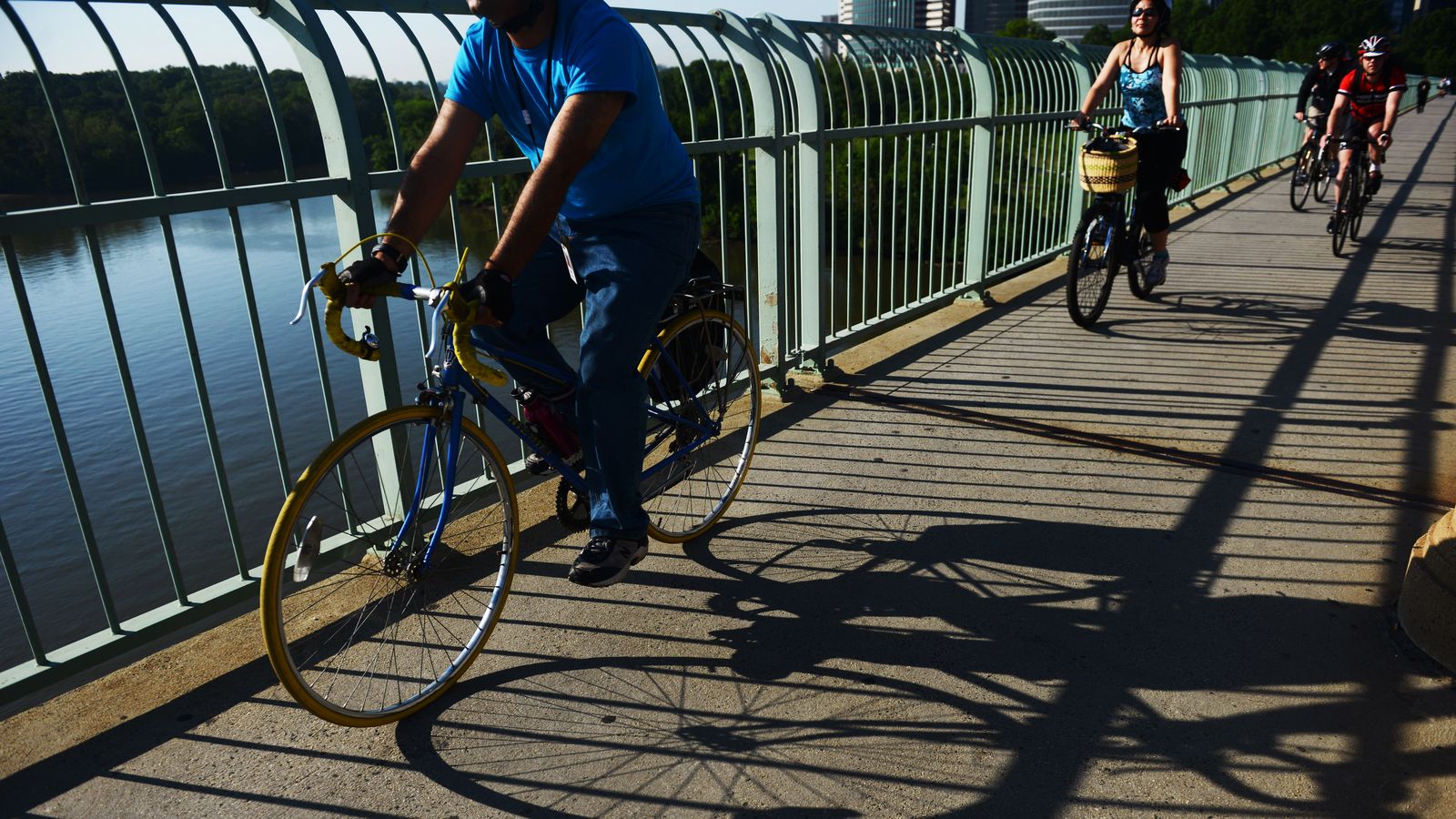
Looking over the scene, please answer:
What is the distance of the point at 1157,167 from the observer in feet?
21.2

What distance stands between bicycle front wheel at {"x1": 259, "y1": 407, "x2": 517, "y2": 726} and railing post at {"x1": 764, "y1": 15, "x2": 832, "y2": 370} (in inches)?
88.0

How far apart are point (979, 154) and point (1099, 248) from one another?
117cm

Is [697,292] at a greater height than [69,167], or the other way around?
[69,167]

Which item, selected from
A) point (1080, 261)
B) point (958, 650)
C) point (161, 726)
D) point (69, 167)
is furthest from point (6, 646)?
point (1080, 261)

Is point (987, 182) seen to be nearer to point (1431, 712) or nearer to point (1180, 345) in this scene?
point (1180, 345)

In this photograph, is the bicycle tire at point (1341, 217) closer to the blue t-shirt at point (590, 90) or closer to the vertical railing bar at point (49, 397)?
the blue t-shirt at point (590, 90)

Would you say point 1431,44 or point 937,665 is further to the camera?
point 1431,44

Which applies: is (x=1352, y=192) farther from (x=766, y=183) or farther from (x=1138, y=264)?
(x=766, y=183)

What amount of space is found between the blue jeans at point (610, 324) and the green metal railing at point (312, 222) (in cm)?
65

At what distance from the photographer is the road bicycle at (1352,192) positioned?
A: 8.86m

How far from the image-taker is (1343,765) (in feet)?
7.69

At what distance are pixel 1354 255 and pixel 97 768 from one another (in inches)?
393

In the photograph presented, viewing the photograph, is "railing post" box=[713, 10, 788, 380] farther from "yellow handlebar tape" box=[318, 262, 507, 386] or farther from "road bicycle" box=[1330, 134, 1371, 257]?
"road bicycle" box=[1330, 134, 1371, 257]

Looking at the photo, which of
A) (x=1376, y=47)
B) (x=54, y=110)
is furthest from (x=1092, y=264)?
(x=54, y=110)
